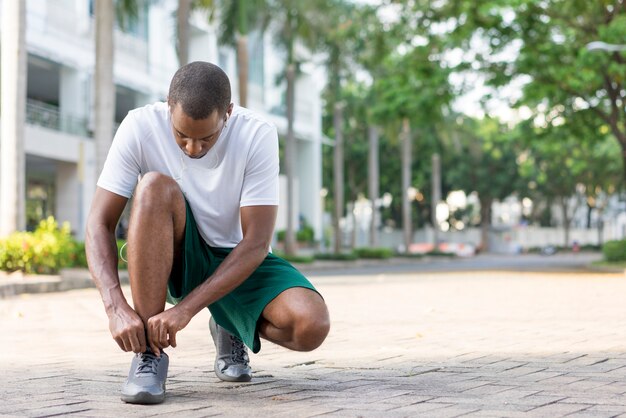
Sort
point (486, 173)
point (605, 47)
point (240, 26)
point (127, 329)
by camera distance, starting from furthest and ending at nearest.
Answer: point (486, 173) < point (240, 26) < point (605, 47) < point (127, 329)

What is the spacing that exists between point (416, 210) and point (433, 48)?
46.7m

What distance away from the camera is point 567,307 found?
37.0ft

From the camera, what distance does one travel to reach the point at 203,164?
4.34 m

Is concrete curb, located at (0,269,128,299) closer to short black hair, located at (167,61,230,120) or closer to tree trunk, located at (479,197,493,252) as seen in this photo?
short black hair, located at (167,61,230,120)

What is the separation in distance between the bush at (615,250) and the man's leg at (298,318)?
25160 mm

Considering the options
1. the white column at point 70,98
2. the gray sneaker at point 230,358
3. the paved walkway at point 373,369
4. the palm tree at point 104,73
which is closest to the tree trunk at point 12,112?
the palm tree at point 104,73

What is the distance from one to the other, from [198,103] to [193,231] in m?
0.71

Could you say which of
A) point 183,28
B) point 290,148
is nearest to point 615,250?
point 290,148

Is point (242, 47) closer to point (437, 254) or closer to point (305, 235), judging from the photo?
point (305, 235)

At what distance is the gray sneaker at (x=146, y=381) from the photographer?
4.08m

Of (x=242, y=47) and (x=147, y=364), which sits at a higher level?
(x=242, y=47)

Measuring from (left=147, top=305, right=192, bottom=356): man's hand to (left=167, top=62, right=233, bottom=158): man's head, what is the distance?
27.0 inches

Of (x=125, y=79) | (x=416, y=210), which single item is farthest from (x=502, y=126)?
(x=125, y=79)

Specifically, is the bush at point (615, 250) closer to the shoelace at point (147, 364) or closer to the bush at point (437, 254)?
the bush at point (437, 254)
